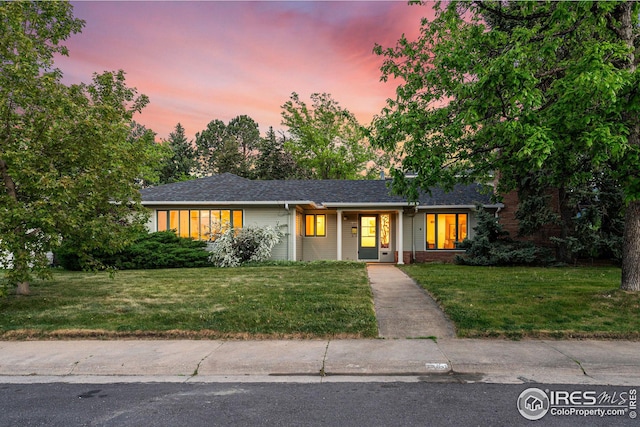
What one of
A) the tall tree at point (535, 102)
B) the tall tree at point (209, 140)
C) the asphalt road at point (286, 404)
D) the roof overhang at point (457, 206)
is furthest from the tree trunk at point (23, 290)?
the tall tree at point (209, 140)

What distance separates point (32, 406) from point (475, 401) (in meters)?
4.86

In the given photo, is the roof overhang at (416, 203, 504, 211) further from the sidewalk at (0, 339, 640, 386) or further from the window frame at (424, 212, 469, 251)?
the sidewalk at (0, 339, 640, 386)

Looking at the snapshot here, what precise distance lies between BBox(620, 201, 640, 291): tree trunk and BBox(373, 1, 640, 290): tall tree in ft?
0.06

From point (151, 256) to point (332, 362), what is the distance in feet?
42.2

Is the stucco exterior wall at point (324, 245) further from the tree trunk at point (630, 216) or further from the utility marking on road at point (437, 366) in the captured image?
the utility marking on road at point (437, 366)

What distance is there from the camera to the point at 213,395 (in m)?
4.55

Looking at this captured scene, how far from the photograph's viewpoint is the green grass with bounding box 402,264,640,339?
22.4 ft

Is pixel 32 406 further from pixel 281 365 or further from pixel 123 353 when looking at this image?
pixel 281 365

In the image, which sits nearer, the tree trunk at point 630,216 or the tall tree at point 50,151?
the tall tree at point 50,151

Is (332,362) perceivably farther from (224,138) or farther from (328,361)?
(224,138)

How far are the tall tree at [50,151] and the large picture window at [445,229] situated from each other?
1402 centimetres

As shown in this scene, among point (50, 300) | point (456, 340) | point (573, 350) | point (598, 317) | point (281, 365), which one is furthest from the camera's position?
point (50, 300)

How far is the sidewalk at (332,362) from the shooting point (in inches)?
204

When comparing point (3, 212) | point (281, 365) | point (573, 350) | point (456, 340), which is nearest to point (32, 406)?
point (281, 365)
